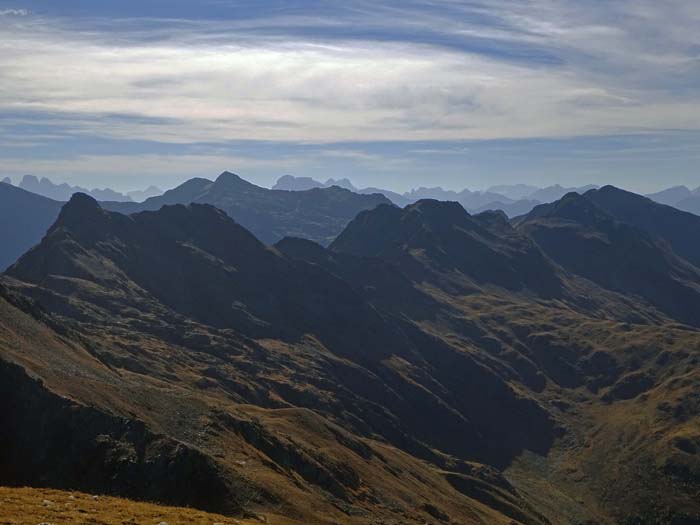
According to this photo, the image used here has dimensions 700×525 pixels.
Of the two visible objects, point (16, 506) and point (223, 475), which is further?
point (223, 475)

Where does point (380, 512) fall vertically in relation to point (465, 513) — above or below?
above

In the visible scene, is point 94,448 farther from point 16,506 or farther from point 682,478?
point 682,478

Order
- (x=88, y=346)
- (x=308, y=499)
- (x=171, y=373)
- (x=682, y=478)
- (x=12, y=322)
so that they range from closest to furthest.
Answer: (x=308, y=499) → (x=12, y=322) → (x=88, y=346) → (x=171, y=373) → (x=682, y=478)

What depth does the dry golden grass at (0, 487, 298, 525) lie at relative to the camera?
113 feet

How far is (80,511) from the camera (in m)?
38.0

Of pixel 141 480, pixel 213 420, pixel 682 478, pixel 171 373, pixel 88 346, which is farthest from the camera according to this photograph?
pixel 682 478

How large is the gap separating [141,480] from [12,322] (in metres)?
61.3

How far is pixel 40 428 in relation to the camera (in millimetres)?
62594

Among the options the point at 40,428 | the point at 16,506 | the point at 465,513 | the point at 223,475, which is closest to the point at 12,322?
the point at 40,428

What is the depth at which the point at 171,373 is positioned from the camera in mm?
183125

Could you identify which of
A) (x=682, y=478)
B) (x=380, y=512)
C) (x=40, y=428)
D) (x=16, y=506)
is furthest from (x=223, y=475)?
(x=682, y=478)

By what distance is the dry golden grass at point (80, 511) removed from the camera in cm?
3459

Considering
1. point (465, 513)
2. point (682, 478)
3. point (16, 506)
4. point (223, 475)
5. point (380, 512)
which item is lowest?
point (682, 478)

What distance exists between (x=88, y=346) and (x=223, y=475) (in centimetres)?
7844
